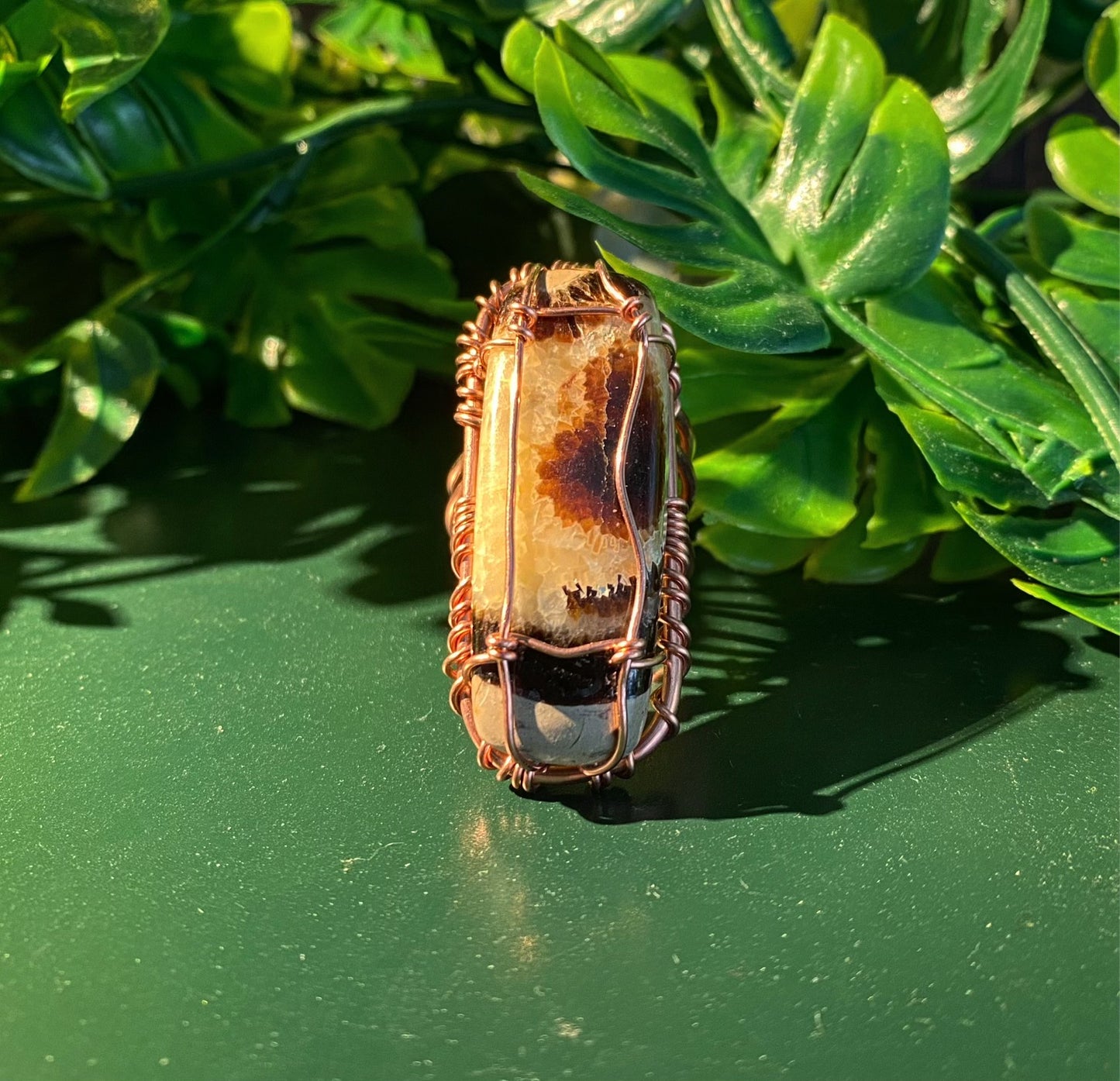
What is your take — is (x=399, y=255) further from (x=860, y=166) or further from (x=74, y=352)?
(x=860, y=166)

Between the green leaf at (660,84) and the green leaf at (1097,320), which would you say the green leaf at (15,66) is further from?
the green leaf at (1097,320)

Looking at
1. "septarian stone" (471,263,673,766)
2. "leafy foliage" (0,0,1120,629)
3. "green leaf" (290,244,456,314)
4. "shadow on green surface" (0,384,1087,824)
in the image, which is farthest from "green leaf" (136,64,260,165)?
"septarian stone" (471,263,673,766)

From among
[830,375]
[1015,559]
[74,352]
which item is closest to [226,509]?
[74,352]

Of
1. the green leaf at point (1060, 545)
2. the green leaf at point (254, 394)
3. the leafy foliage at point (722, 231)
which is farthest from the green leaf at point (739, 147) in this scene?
the green leaf at point (254, 394)

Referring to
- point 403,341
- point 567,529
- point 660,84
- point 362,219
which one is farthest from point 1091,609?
point 362,219

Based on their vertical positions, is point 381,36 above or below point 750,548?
above

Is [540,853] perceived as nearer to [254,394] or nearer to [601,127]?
[601,127]
